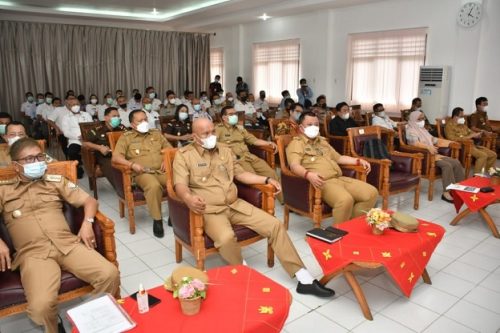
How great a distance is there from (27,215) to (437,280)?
2644mm

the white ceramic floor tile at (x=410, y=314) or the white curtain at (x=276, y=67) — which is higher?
the white curtain at (x=276, y=67)

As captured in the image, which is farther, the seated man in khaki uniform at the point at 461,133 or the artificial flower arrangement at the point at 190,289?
the seated man in khaki uniform at the point at 461,133

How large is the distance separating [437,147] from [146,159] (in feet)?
11.7

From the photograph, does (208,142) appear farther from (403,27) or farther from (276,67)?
(276,67)

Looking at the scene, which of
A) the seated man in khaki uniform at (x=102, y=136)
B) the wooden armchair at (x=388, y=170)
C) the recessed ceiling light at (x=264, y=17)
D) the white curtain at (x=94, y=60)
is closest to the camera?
the wooden armchair at (x=388, y=170)

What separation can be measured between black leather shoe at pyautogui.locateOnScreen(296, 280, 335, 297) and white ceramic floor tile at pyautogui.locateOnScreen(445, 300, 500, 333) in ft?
2.27

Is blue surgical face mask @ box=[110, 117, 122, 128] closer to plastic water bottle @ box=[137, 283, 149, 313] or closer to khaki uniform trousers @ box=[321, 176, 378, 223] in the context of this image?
khaki uniform trousers @ box=[321, 176, 378, 223]

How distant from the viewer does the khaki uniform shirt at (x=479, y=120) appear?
20.0 ft

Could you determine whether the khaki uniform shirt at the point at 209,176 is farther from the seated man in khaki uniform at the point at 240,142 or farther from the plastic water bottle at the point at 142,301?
the seated man in khaki uniform at the point at 240,142

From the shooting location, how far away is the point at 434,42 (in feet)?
22.7

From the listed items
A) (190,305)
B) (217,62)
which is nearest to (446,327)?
(190,305)

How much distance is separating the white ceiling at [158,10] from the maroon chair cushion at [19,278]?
6471mm

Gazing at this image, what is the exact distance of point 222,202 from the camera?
9.16 feet

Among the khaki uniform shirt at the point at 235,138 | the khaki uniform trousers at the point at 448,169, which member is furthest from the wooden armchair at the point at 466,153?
the khaki uniform shirt at the point at 235,138
